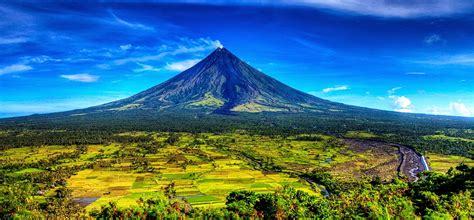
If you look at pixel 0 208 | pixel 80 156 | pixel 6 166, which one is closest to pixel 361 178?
pixel 0 208

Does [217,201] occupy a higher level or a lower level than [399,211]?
lower

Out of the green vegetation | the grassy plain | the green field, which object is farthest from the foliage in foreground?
the grassy plain

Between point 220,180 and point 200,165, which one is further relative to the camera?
point 200,165

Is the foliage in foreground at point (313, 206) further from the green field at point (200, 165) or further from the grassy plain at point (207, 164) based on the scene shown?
the grassy plain at point (207, 164)

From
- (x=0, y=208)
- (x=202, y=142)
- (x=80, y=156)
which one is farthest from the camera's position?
(x=202, y=142)

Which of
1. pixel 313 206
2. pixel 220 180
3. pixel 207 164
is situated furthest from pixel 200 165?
pixel 313 206

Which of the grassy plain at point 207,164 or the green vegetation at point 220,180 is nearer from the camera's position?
the green vegetation at point 220,180

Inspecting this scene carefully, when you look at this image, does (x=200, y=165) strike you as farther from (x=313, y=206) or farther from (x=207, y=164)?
(x=313, y=206)

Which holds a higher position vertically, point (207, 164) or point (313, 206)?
point (313, 206)

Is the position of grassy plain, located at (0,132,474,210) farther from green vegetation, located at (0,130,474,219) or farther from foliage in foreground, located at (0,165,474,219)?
foliage in foreground, located at (0,165,474,219)

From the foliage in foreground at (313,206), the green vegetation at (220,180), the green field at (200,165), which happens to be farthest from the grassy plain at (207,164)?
the foliage in foreground at (313,206)

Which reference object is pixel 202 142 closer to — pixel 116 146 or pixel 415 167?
pixel 116 146
